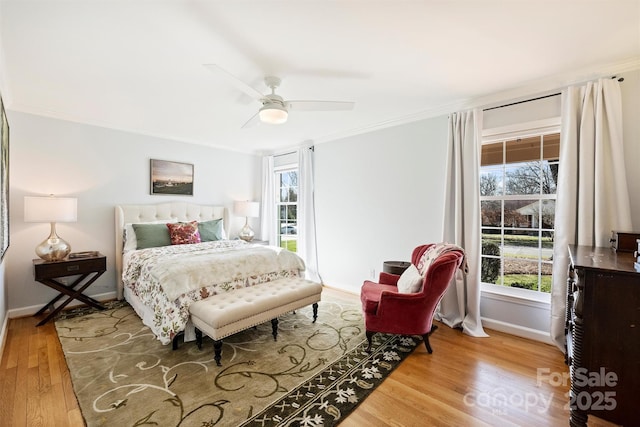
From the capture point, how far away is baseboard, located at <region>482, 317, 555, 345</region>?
2.68m

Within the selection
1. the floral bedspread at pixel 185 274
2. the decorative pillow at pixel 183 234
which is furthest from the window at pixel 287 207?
the floral bedspread at pixel 185 274

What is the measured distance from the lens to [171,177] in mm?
4523

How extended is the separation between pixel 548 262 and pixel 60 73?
514 cm

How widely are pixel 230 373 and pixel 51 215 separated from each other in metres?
2.81

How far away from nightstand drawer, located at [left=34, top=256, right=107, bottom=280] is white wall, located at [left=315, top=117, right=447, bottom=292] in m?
3.15

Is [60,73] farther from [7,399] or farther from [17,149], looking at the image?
[7,399]

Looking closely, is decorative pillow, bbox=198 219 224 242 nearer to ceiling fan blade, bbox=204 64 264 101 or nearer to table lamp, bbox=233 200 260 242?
table lamp, bbox=233 200 260 242

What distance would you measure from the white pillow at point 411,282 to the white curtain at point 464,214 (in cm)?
75

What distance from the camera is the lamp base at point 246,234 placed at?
515 cm

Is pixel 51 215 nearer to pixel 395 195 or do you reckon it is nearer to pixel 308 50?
pixel 308 50

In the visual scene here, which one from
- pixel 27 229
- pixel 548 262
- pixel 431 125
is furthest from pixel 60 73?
pixel 548 262

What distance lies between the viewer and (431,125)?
133 inches

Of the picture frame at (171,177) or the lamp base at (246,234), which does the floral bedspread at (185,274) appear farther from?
the lamp base at (246,234)

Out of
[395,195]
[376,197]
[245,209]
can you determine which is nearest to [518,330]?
[395,195]
